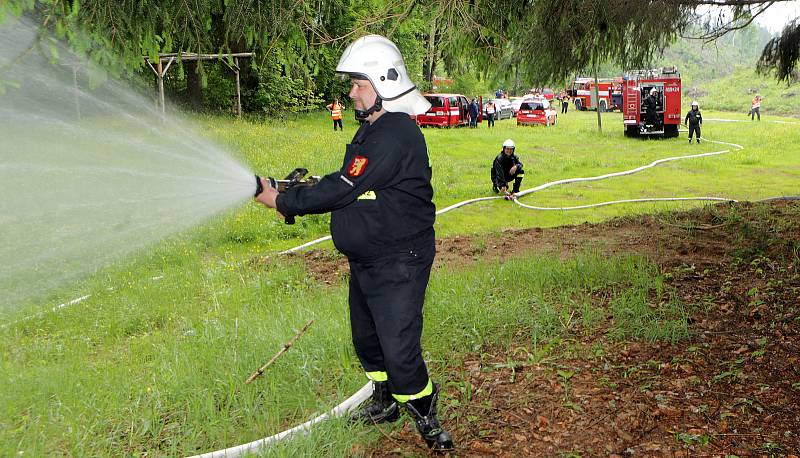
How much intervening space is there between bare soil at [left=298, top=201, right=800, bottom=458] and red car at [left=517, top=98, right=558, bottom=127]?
2607cm

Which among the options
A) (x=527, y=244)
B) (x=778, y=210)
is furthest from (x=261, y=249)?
(x=778, y=210)

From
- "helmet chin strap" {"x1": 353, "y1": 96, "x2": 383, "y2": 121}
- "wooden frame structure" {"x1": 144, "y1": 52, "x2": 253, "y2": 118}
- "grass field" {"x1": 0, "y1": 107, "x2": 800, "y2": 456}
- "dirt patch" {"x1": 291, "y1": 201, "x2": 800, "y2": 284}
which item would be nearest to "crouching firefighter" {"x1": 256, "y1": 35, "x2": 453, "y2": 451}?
"helmet chin strap" {"x1": 353, "y1": 96, "x2": 383, "y2": 121}

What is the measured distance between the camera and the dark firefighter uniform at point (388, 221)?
321cm

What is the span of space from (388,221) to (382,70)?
0.69 m

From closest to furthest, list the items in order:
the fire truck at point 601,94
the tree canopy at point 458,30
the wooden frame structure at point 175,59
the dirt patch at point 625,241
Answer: the tree canopy at point 458,30 < the wooden frame structure at point 175,59 < the dirt patch at point 625,241 < the fire truck at point 601,94

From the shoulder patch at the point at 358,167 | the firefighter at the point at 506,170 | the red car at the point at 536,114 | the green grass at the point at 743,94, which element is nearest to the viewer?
the shoulder patch at the point at 358,167

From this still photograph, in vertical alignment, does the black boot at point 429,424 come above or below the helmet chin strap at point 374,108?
below

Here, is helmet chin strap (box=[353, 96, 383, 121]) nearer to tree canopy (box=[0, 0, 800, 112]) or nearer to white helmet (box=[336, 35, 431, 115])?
white helmet (box=[336, 35, 431, 115])

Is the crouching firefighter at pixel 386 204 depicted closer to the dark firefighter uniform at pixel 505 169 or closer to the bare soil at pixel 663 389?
the bare soil at pixel 663 389

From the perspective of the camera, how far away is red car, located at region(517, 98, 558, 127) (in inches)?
1237

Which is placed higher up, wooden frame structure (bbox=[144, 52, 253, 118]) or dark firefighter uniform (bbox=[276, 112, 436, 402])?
wooden frame structure (bbox=[144, 52, 253, 118])

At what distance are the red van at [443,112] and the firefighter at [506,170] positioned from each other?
1563 centimetres

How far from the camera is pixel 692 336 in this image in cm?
461

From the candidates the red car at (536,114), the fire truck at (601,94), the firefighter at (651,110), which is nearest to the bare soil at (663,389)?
the firefighter at (651,110)
